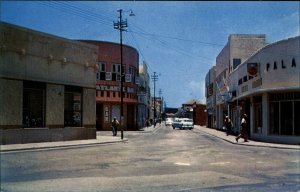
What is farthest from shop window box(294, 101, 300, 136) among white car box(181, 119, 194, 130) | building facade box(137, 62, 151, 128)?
white car box(181, 119, 194, 130)

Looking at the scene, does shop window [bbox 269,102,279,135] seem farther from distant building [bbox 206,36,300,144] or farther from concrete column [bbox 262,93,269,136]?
concrete column [bbox 262,93,269,136]

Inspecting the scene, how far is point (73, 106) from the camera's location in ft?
104

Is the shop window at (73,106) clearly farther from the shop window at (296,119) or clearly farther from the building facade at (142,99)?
the building facade at (142,99)

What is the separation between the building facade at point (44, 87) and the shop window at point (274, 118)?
1296 cm

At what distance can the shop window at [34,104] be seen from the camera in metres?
26.6

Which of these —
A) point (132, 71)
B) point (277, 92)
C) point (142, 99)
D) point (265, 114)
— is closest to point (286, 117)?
point (277, 92)

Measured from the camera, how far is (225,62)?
57.3m

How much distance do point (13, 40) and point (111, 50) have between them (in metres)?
29.9

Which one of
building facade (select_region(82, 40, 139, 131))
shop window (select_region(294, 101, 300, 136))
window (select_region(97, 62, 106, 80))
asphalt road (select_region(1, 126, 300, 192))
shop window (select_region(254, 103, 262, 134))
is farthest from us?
building facade (select_region(82, 40, 139, 131))

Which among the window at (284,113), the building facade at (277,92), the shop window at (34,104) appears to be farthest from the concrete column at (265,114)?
the shop window at (34,104)

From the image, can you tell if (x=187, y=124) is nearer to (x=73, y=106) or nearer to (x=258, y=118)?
(x=258, y=118)

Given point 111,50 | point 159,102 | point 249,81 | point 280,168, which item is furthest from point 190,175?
point 159,102

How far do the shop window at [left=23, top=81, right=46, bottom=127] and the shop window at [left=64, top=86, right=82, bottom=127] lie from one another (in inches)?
108

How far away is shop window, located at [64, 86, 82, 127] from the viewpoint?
30859 millimetres
